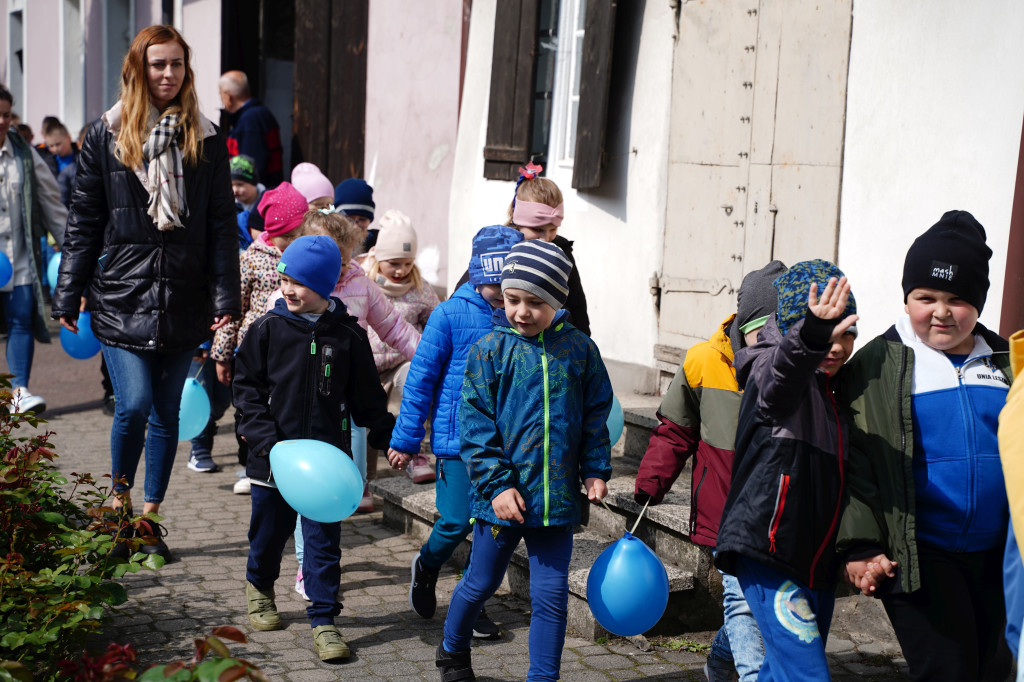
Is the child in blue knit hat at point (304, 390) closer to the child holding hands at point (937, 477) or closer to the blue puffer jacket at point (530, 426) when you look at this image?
the blue puffer jacket at point (530, 426)

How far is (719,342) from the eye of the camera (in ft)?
13.1

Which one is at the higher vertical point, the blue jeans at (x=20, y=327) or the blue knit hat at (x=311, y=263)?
the blue knit hat at (x=311, y=263)

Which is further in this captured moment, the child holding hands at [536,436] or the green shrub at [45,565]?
the child holding hands at [536,436]

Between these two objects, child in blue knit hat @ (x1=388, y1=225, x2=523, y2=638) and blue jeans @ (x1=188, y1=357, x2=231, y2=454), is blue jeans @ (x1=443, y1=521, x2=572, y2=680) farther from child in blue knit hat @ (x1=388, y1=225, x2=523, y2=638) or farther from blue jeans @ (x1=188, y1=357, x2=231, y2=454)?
blue jeans @ (x1=188, y1=357, x2=231, y2=454)

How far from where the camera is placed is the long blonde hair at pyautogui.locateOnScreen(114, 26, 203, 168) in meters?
5.12

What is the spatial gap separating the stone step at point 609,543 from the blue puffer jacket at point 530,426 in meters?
1.04

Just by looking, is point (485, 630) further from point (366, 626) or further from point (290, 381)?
point (290, 381)

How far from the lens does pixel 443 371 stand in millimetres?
4500

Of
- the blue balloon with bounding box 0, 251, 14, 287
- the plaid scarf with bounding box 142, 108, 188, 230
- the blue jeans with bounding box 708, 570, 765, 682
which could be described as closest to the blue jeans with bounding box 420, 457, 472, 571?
the blue jeans with bounding box 708, 570, 765, 682

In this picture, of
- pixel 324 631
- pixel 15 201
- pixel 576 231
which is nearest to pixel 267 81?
pixel 15 201

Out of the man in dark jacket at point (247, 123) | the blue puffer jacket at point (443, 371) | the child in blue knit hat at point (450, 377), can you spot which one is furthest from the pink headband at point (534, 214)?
the man in dark jacket at point (247, 123)

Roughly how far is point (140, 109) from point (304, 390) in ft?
5.40

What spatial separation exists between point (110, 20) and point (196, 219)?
13.5m

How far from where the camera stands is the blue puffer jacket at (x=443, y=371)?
4.43 m
